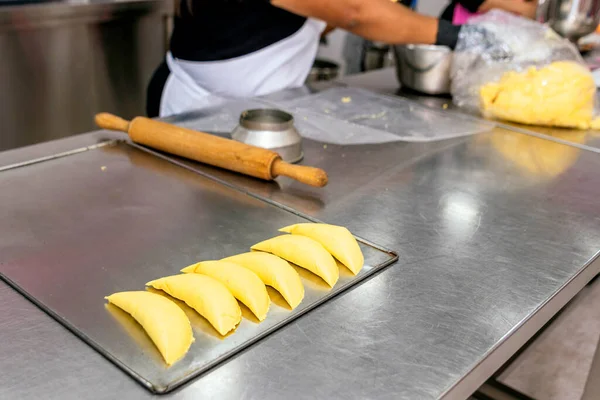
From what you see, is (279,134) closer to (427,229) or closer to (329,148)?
(329,148)

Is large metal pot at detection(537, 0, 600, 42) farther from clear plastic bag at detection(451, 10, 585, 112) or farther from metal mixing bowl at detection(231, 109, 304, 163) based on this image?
metal mixing bowl at detection(231, 109, 304, 163)

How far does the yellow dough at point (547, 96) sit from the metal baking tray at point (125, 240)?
0.81m

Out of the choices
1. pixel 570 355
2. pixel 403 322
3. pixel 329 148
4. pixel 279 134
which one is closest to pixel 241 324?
pixel 403 322

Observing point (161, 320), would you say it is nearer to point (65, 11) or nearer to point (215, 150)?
point (215, 150)

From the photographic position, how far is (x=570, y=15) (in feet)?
6.95

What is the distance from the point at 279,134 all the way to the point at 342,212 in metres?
0.25

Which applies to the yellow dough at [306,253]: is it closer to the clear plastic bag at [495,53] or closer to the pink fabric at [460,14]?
the clear plastic bag at [495,53]

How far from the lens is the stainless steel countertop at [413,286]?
626 millimetres

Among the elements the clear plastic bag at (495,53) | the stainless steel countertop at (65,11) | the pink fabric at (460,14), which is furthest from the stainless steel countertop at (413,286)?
the stainless steel countertop at (65,11)

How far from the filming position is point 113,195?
1026 millimetres

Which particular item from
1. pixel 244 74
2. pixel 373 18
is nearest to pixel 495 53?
pixel 373 18

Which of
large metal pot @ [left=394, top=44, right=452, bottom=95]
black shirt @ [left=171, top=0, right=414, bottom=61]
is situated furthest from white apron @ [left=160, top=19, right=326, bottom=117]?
large metal pot @ [left=394, top=44, right=452, bottom=95]

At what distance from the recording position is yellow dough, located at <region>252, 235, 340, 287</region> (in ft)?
2.61

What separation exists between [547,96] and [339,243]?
93cm
